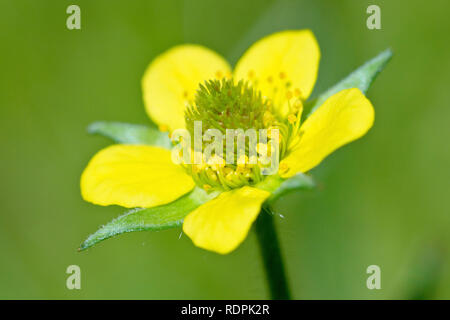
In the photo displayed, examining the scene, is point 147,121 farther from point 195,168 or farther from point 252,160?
point 252,160

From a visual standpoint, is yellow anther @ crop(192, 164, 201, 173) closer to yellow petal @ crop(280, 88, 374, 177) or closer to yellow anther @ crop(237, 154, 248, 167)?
yellow anther @ crop(237, 154, 248, 167)

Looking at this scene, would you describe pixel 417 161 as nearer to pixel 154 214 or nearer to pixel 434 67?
pixel 434 67

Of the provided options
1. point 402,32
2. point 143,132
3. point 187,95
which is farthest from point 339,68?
point 143,132

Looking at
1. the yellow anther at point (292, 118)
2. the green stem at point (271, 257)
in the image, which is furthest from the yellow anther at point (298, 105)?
the green stem at point (271, 257)

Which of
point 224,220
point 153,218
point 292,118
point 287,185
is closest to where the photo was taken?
point 287,185

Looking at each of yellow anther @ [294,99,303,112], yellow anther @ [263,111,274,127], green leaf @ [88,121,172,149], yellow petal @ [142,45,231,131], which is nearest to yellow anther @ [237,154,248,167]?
yellow anther @ [263,111,274,127]

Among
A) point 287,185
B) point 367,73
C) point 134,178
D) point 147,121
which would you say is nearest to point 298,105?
point 367,73
